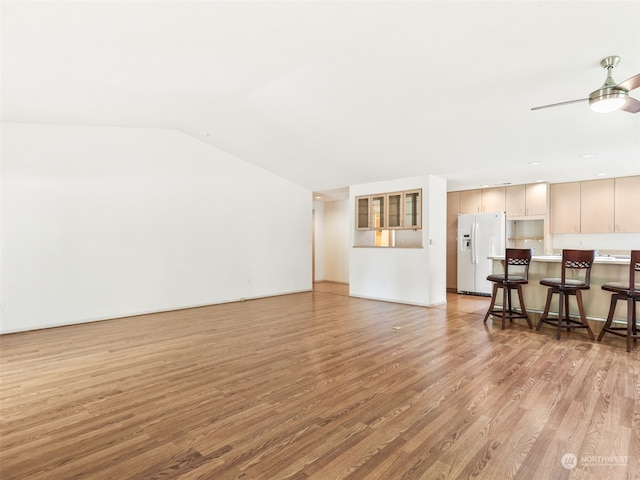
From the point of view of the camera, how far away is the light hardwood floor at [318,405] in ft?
5.88

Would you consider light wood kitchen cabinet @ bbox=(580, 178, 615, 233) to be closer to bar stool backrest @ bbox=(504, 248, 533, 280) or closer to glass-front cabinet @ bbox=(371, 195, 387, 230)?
bar stool backrest @ bbox=(504, 248, 533, 280)

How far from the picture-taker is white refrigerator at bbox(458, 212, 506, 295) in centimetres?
691

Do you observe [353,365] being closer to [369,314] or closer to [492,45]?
[369,314]

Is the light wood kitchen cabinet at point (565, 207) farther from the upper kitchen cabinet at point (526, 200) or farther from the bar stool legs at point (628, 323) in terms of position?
the bar stool legs at point (628, 323)

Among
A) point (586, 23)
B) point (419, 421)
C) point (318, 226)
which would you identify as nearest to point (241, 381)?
point (419, 421)

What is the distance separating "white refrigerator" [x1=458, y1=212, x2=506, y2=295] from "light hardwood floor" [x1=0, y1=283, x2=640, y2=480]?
2.91m

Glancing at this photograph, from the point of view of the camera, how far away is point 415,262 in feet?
20.4

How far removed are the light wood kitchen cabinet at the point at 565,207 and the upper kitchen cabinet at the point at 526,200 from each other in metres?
0.26

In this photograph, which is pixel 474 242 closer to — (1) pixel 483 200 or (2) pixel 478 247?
(2) pixel 478 247

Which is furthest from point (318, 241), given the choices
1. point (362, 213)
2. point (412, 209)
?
point (412, 209)

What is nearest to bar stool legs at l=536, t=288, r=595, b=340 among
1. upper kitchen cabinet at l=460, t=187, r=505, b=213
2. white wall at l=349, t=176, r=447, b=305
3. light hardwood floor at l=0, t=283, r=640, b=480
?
light hardwood floor at l=0, t=283, r=640, b=480

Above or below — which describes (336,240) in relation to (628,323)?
above

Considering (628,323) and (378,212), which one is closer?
(628,323)

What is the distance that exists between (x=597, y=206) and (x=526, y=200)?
1151 mm
